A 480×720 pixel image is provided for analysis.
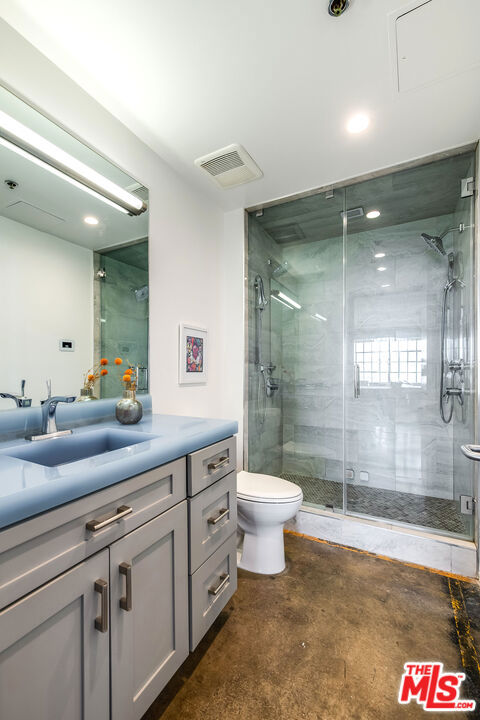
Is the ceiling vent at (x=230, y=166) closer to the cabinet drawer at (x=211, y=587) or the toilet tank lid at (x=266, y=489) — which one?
the toilet tank lid at (x=266, y=489)

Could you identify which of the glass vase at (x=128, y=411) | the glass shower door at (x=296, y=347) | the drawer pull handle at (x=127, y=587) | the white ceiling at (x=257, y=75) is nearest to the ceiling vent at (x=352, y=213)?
the glass shower door at (x=296, y=347)

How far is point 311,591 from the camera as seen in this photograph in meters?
1.70

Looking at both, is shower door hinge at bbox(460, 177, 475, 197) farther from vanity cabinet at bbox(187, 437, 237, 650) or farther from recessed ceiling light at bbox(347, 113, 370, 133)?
vanity cabinet at bbox(187, 437, 237, 650)

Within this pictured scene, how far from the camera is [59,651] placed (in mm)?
716

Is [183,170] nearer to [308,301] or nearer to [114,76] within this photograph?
[114,76]

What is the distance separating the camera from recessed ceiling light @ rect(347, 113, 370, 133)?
5.48ft

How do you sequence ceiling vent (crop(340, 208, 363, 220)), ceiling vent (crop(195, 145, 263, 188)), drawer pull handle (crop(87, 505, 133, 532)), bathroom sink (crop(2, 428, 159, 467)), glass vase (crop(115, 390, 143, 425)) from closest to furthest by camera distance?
drawer pull handle (crop(87, 505, 133, 532)), bathroom sink (crop(2, 428, 159, 467)), glass vase (crop(115, 390, 143, 425)), ceiling vent (crop(195, 145, 263, 188)), ceiling vent (crop(340, 208, 363, 220))

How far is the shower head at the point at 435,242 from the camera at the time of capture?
257cm

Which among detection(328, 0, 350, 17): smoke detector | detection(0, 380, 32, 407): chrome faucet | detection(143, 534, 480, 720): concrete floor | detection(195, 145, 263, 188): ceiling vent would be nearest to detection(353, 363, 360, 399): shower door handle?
detection(143, 534, 480, 720): concrete floor

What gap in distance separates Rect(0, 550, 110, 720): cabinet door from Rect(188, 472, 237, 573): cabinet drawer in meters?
0.39

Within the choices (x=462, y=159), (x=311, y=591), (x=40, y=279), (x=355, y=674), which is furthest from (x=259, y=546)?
(x=462, y=159)

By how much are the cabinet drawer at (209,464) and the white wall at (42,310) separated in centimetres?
68

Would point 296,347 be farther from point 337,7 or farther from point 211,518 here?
point 337,7

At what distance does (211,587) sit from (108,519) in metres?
0.70
